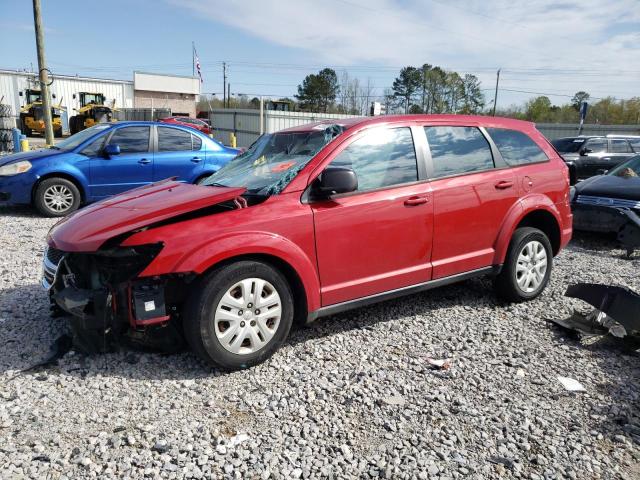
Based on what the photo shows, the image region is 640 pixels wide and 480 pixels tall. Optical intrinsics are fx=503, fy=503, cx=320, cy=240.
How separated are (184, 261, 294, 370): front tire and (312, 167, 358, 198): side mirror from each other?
0.69 m

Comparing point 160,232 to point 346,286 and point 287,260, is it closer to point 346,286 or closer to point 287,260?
point 287,260

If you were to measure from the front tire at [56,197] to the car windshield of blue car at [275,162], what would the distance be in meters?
4.95

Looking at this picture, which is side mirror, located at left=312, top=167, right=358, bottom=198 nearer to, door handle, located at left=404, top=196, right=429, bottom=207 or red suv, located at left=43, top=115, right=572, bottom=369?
red suv, located at left=43, top=115, right=572, bottom=369

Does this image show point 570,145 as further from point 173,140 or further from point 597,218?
point 173,140

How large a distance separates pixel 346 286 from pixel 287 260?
555 millimetres

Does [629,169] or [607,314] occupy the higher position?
[629,169]

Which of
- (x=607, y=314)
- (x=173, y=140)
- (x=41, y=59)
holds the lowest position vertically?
(x=607, y=314)

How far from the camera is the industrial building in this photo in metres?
42.5

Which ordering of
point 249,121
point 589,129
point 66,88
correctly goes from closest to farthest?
1. point 249,121
2. point 589,129
3. point 66,88

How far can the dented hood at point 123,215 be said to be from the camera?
3238 mm

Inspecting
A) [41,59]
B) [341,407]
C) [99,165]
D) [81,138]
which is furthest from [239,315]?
[41,59]

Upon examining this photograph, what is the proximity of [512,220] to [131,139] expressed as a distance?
6620mm

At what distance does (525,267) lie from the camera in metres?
4.71

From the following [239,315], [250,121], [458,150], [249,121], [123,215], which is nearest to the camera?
[239,315]
